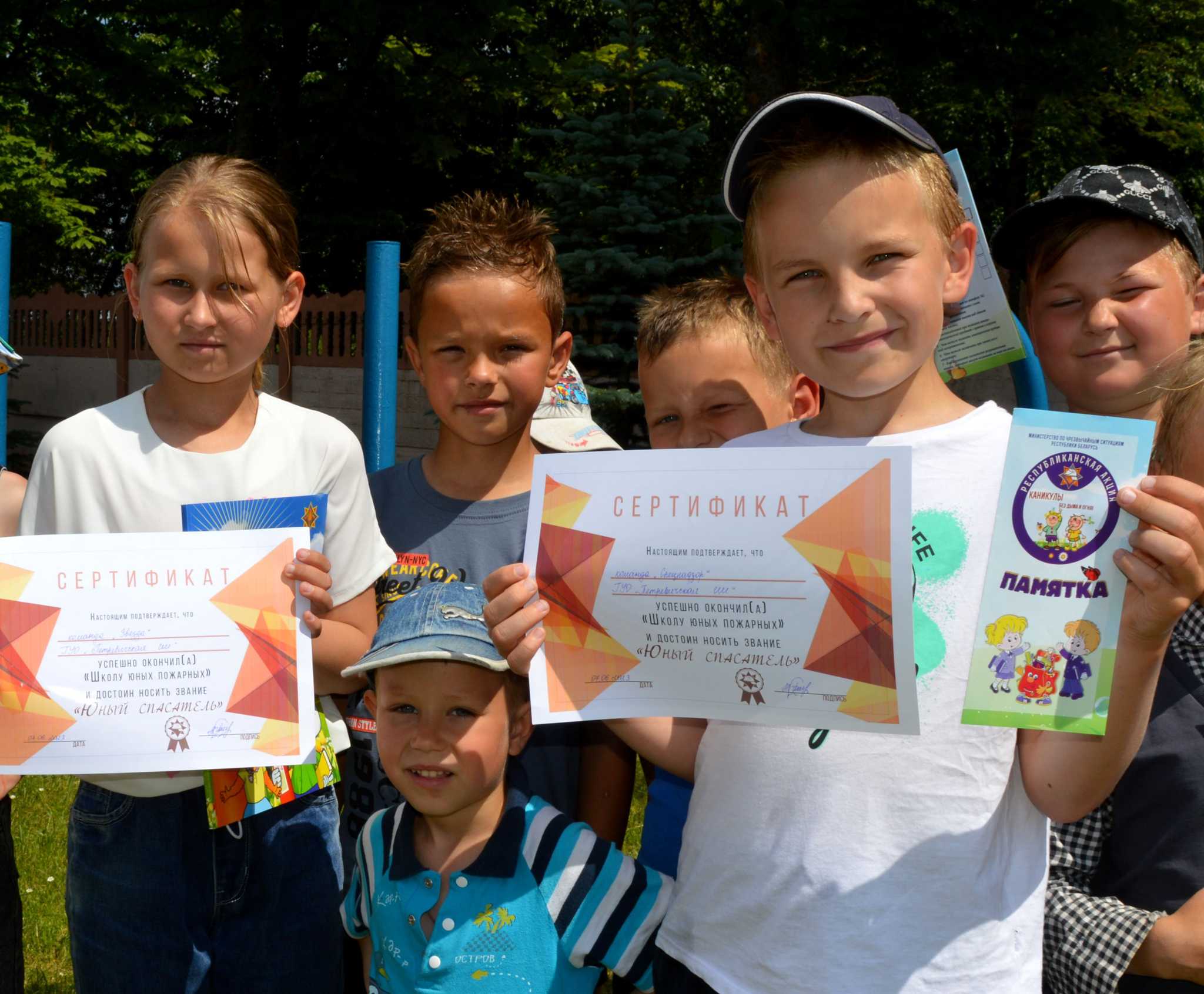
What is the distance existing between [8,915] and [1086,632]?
2257mm

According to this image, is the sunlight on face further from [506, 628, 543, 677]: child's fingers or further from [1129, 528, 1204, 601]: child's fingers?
[1129, 528, 1204, 601]: child's fingers

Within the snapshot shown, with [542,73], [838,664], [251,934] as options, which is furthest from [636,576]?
[542,73]

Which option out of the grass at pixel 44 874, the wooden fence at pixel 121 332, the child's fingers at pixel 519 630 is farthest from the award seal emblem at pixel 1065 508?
the wooden fence at pixel 121 332

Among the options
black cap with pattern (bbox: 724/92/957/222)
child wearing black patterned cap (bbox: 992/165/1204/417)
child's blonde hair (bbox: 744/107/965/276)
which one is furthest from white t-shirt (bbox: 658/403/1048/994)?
child wearing black patterned cap (bbox: 992/165/1204/417)

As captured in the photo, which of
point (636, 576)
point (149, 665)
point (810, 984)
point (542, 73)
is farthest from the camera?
point (542, 73)

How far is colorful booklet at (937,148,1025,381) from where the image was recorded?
9.00ft

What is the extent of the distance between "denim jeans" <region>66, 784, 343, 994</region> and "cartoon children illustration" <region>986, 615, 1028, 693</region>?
1.46m

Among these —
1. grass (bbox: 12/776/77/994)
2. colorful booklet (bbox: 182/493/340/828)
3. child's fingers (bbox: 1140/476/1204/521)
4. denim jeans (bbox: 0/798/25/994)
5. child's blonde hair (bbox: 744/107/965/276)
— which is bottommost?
grass (bbox: 12/776/77/994)

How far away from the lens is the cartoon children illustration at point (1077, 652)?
64.1 inches

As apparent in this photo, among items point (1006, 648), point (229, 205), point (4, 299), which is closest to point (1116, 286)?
point (1006, 648)

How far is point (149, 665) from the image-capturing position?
215cm

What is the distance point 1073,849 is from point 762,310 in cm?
109

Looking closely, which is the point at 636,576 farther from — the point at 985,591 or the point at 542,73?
the point at 542,73
